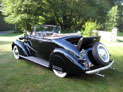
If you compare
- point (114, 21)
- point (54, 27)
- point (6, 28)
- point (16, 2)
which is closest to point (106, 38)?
point (54, 27)

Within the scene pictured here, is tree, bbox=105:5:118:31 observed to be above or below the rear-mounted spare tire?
above

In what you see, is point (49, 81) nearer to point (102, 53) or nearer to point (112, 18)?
point (102, 53)

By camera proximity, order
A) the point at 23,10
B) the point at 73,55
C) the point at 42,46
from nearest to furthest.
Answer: the point at 73,55
the point at 42,46
the point at 23,10

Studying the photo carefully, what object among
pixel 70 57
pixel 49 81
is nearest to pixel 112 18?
pixel 70 57

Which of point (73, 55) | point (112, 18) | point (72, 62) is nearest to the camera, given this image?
point (72, 62)

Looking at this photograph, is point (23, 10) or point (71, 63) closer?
point (71, 63)

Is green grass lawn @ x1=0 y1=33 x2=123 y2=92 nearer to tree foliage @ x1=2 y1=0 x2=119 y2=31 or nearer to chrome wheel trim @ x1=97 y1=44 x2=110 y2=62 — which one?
chrome wheel trim @ x1=97 y1=44 x2=110 y2=62

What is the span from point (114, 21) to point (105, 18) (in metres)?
1.58

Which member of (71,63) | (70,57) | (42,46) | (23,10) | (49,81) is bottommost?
(49,81)

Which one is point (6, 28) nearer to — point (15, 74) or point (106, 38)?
point (106, 38)

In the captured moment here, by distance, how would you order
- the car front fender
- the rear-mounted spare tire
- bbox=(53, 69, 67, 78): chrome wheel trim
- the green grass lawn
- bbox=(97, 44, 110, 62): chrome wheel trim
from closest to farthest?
1. the green grass lawn
2. the car front fender
3. the rear-mounted spare tire
4. bbox=(97, 44, 110, 62): chrome wheel trim
5. bbox=(53, 69, 67, 78): chrome wheel trim

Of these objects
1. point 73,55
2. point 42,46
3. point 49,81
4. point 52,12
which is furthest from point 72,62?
point 52,12

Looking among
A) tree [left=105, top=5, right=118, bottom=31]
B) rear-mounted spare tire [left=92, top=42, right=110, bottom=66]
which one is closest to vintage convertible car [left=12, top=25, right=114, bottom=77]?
rear-mounted spare tire [left=92, top=42, right=110, bottom=66]

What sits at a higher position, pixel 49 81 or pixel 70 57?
pixel 70 57
